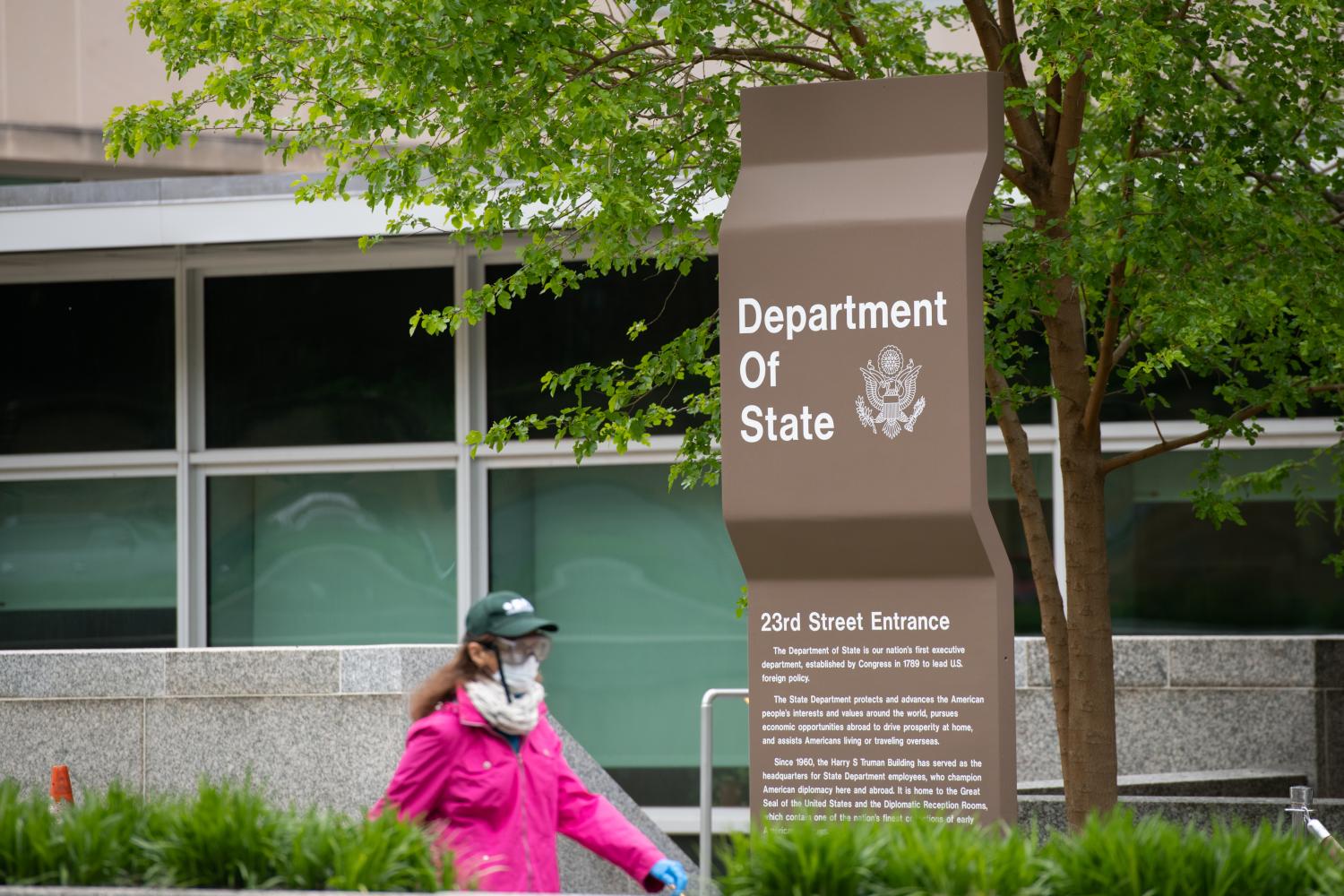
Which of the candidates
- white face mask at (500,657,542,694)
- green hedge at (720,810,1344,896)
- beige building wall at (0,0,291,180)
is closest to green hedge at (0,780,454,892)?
white face mask at (500,657,542,694)

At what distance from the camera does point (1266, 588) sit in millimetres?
12961

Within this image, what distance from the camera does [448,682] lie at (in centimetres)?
512

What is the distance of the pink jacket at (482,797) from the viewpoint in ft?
16.3

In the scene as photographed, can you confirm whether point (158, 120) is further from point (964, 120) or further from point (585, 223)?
point (964, 120)

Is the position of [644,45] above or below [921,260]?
above

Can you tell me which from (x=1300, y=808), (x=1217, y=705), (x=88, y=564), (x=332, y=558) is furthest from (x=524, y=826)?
(x=88, y=564)

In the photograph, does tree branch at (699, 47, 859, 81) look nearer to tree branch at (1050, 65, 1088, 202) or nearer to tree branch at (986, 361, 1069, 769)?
tree branch at (1050, 65, 1088, 202)

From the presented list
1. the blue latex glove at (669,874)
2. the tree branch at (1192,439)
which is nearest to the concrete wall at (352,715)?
the tree branch at (1192,439)

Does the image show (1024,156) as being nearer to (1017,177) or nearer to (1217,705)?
(1017,177)

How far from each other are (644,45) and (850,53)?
3.39 feet

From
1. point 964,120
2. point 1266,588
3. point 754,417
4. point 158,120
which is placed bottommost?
point 1266,588

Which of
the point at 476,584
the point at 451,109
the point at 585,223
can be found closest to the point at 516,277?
the point at 585,223

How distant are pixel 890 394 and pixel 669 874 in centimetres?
205

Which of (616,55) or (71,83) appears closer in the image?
(616,55)
